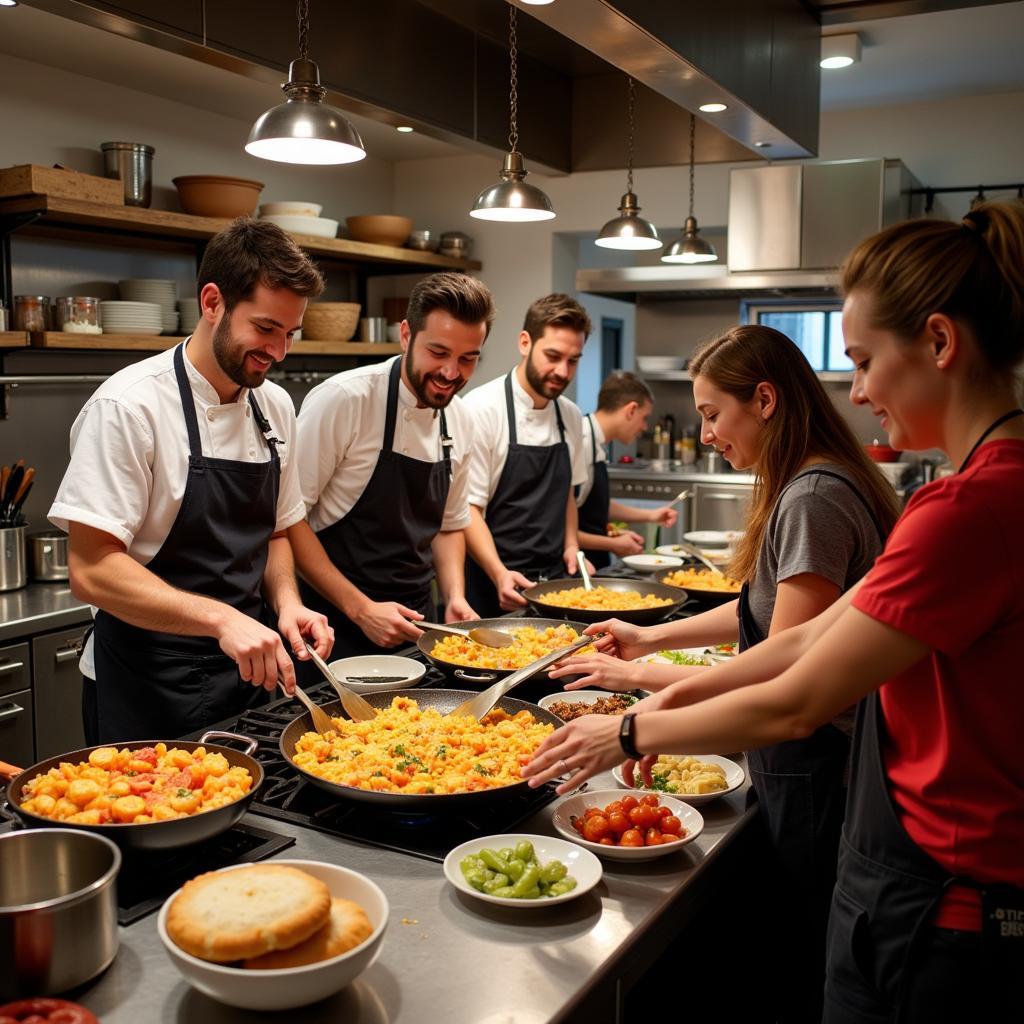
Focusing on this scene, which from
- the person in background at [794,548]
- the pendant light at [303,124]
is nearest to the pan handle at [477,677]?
the person in background at [794,548]

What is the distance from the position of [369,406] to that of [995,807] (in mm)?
2337

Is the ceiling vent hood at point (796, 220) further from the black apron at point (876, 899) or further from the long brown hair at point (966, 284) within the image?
the black apron at point (876, 899)

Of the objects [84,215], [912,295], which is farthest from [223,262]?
A: [84,215]

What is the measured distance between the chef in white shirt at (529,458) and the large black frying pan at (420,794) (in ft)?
6.09

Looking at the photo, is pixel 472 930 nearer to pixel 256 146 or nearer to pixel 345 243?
pixel 256 146

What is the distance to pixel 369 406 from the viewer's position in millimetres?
3297

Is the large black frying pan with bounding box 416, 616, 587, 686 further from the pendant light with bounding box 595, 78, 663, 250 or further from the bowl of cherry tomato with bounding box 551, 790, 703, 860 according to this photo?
the pendant light with bounding box 595, 78, 663, 250

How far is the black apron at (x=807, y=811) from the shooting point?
1.94 metres

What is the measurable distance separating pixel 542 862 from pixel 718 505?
18.1 feet

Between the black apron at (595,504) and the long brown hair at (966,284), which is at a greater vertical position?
the long brown hair at (966,284)

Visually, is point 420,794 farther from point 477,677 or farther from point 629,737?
point 477,677

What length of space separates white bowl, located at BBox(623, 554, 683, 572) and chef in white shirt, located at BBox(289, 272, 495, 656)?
96cm

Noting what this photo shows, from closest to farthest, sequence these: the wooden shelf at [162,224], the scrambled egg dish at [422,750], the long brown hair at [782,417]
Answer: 1. the scrambled egg dish at [422,750]
2. the long brown hair at [782,417]
3. the wooden shelf at [162,224]

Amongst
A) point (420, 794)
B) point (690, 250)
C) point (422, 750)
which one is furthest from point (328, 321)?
point (420, 794)
